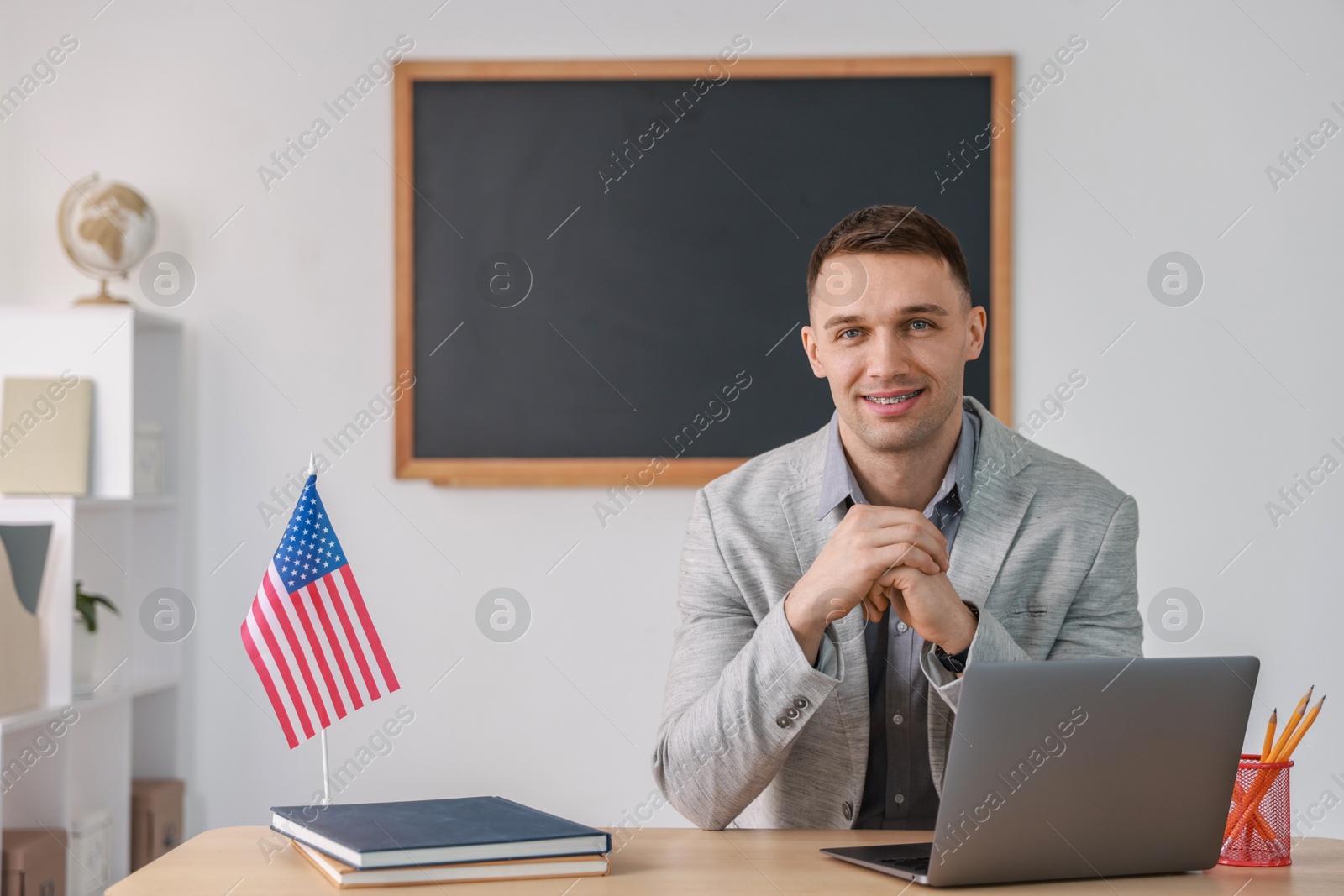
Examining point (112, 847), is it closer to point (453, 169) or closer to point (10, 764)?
point (10, 764)

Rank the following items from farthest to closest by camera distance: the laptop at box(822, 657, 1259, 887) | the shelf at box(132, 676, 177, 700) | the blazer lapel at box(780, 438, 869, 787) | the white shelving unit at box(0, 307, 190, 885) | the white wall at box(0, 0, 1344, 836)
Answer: the white wall at box(0, 0, 1344, 836) < the shelf at box(132, 676, 177, 700) < the white shelving unit at box(0, 307, 190, 885) < the blazer lapel at box(780, 438, 869, 787) < the laptop at box(822, 657, 1259, 887)

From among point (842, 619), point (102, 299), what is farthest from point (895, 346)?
point (102, 299)

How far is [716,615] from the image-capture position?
5.38ft

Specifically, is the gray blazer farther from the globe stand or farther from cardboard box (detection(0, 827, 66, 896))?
the globe stand

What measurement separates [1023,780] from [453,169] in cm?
219

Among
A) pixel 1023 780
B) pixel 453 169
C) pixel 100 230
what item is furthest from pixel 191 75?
pixel 1023 780

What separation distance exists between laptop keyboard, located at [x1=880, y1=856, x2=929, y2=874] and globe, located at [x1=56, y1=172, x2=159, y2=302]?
229 cm

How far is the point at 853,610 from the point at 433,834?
0.69 m

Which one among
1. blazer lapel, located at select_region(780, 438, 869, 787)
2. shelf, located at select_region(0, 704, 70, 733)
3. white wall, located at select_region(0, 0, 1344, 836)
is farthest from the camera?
white wall, located at select_region(0, 0, 1344, 836)

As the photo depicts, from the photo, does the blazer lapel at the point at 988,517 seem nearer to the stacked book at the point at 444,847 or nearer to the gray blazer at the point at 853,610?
the gray blazer at the point at 853,610

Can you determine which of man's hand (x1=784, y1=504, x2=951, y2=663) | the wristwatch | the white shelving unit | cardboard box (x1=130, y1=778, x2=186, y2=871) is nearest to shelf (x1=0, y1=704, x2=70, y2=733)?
the white shelving unit

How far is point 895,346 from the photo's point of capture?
5.33 ft

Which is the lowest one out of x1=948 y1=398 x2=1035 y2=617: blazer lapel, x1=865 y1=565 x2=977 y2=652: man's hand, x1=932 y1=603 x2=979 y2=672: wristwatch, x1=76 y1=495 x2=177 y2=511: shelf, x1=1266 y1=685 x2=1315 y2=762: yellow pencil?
x1=1266 y1=685 x2=1315 y2=762: yellow pencil

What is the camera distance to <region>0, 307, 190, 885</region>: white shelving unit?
8.00 ft
